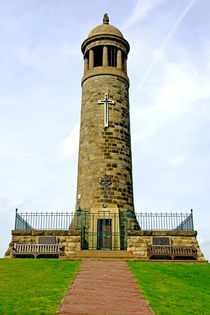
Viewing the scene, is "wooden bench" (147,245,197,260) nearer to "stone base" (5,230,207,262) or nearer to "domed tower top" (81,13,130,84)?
"stone base" (5,230,207,262)

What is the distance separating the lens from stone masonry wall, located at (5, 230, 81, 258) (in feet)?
57.2

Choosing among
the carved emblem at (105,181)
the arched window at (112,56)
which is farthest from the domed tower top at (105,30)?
the carved emblem at (105,181)

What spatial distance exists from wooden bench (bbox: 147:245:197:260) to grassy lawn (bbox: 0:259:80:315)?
4239 mm

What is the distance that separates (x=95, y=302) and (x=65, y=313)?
1.23 m

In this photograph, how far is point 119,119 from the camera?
75.0 feet

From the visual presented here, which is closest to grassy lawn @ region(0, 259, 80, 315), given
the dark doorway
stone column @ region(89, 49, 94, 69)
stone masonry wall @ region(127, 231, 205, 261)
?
stone masonry wall @ region(127, 231, 205, 261)

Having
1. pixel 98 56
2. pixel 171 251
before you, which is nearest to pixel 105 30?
pixel 98 56

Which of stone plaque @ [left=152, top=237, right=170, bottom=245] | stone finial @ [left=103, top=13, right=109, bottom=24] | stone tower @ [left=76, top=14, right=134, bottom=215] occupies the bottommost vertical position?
stone plaque @ [left=152, top=237, right=170, bottom=245]

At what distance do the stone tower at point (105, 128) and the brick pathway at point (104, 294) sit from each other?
26.4 feet

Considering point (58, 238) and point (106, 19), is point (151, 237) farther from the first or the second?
point (106, 19)

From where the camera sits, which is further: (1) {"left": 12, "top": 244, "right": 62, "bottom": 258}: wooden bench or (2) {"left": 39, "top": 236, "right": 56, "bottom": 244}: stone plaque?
(2) {"left": 39, "top": 236, "right": 56, "bottom": 244}: stone plaque

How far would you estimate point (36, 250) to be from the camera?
16.8 metres

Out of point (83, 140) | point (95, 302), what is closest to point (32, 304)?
point (95, 302)

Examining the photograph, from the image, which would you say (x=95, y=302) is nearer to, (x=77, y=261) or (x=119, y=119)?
(x=77, y=261)
